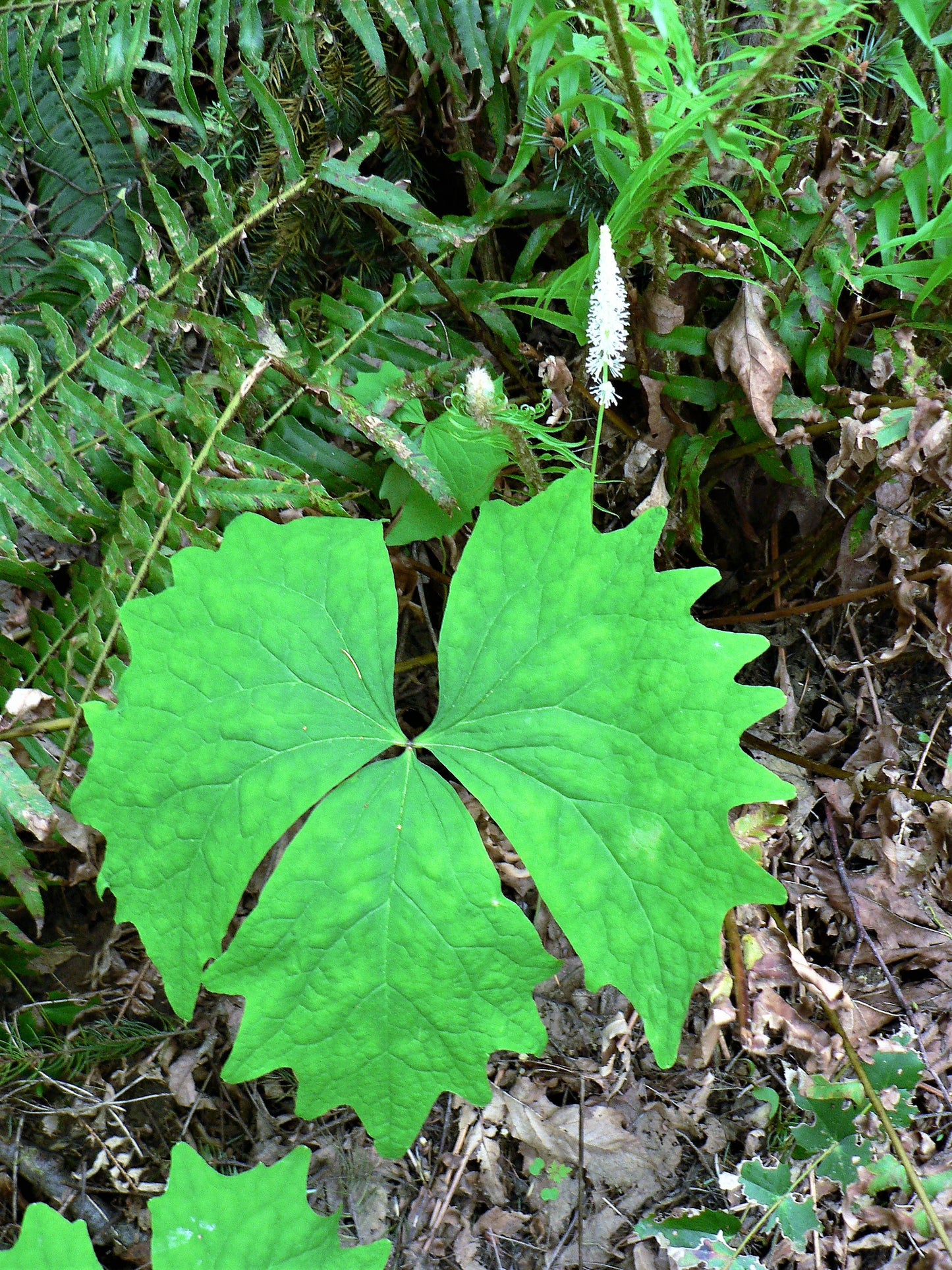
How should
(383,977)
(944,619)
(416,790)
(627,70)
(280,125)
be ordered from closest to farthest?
(627,70)
(383,977)
(416,790)
(944,619)
(280,125)

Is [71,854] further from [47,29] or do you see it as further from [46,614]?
[47,29]

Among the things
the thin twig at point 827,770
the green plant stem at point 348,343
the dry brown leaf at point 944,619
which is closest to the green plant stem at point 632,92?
the green plant stem at point 348,343

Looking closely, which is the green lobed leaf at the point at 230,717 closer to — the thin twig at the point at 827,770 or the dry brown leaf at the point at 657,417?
the dry brown leaf at the point at 657,417

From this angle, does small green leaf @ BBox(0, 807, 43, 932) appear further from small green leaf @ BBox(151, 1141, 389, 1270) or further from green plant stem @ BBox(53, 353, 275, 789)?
small green leaf @ BBox(151, 1141, 389, 1270)

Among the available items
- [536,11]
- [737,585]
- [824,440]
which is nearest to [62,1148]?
[737,585]


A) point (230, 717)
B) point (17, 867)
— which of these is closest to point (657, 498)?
point (230, 717)

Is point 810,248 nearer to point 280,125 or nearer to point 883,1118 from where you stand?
point 280,125

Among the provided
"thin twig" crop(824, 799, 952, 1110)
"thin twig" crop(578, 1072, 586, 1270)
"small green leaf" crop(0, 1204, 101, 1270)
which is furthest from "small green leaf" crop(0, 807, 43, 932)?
"thin twig" crop(824, 799, 952, 1110)
